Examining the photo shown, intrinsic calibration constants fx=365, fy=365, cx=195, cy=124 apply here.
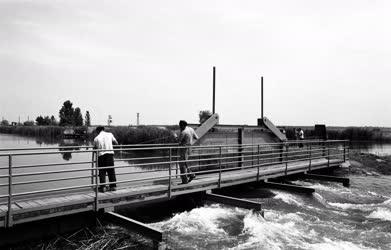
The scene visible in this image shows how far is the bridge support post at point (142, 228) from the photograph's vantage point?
21.9 feet

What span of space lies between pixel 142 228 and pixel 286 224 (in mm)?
3932

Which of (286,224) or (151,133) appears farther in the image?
(151,133)

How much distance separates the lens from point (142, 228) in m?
6.98

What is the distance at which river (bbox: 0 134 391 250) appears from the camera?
7.71 metres

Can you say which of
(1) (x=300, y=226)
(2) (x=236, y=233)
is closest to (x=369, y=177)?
(1) (x=300, y=226)

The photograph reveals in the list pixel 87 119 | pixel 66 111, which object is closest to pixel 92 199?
pixel 66 111

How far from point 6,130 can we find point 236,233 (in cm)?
9487

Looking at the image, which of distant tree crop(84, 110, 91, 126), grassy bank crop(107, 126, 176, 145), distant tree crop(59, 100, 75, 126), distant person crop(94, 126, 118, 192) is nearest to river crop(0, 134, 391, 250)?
distant person crop(94, 126, 118, 192)

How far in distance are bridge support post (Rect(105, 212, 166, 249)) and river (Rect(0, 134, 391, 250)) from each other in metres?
0.62

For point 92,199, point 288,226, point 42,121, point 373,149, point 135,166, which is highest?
point 42,121

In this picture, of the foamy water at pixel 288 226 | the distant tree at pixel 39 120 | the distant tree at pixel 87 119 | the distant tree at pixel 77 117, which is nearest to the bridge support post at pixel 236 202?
the foamy water at pixel 288 226

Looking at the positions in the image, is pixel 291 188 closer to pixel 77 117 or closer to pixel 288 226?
pixel 288 226

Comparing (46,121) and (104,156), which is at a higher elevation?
(46,121)

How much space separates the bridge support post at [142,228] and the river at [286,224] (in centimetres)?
62
